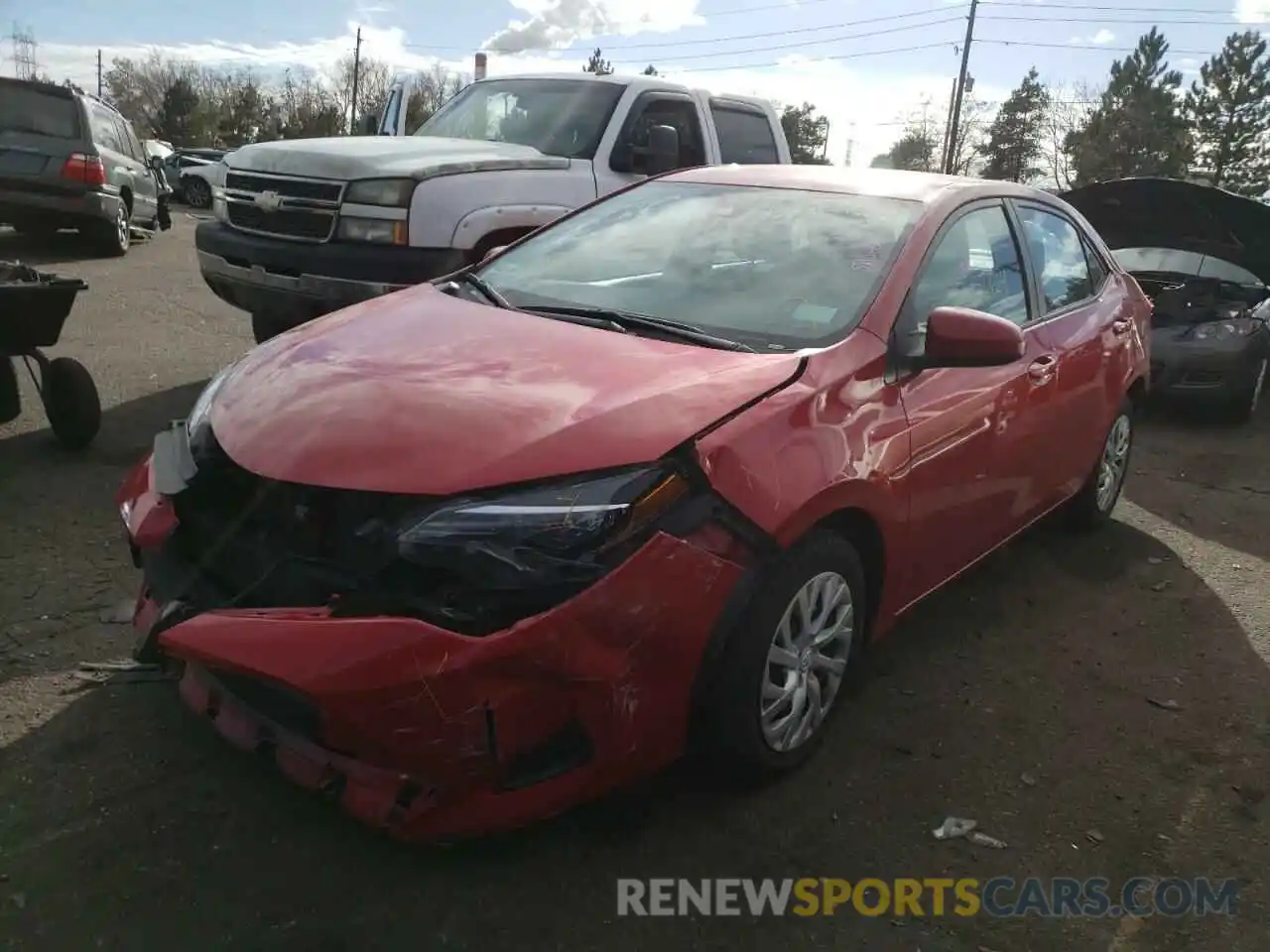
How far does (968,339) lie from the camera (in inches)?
118

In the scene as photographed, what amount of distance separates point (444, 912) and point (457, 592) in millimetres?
747

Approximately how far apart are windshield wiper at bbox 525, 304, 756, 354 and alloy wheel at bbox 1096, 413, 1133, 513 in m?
2.59

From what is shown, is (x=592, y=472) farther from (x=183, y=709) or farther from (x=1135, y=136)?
(x=1135, y=136)

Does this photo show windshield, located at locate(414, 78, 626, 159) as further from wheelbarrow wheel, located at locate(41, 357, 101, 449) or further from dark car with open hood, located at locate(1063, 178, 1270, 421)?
dark car with open hood, located at locate(1063, 178, 1270, 421)

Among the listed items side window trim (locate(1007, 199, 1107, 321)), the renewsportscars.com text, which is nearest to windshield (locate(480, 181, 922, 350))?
side window trim (locate(1007, 199, 1107, 321))

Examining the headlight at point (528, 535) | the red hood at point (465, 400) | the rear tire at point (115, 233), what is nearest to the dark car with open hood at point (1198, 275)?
the red hood at point (465, 400)

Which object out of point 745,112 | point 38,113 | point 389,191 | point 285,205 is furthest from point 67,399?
point 38,113

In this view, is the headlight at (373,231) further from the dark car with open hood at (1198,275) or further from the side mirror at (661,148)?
the dark car with open hood at (1198,275)

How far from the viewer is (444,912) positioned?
91.1 inches

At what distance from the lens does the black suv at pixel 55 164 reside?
11.2m

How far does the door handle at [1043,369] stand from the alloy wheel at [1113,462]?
40.5 inches

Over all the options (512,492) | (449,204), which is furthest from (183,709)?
(449,204)

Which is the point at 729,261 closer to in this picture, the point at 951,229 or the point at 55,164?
the point at 951,229

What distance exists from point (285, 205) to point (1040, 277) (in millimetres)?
4100
